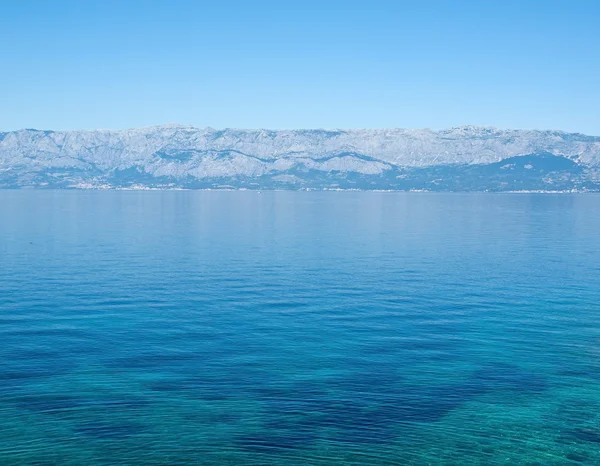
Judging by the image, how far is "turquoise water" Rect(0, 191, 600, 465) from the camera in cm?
4078

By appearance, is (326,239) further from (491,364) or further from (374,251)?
(491,364)

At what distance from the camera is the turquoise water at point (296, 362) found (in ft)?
134

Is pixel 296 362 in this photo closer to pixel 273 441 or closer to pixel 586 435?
pixel 273 441

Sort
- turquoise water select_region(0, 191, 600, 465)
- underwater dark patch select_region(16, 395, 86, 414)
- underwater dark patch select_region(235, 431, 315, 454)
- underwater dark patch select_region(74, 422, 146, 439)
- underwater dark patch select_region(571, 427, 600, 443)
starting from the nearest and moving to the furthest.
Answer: underwater dark patch select_region(235, 431, 315, 454) < turquoise water select_region(0, 191, 600, 465) < underwater dark patch select_region(74, 422, 146, 439) < underwater dark patch select_region(571, 427, 600, 443) < underwater dark patch select_region(16, 395, 86, 414)

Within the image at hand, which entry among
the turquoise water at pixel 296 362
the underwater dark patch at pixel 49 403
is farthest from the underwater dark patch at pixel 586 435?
the underwater dark patch at pixel 49 403

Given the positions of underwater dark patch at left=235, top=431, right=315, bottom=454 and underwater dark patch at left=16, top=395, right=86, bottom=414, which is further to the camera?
underwater dark patch at left=16, top=395, right=86, bottom=414

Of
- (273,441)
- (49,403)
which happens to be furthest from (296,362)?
(49,403)

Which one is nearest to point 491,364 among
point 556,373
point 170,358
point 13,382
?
point 556,373

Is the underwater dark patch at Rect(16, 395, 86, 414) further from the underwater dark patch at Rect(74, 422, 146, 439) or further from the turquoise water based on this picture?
the underwater dark patch at Rect(74, 422, 146, 439)

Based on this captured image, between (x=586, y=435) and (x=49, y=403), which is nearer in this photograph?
(x=586, y=435)

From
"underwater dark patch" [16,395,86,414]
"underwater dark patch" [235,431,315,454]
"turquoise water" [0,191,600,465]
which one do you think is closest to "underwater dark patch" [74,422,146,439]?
"turquoise water" [0,191,600,465]

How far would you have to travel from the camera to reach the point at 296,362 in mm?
56312

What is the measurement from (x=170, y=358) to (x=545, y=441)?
32.2 meters

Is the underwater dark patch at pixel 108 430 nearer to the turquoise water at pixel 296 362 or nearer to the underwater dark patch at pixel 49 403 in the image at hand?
the turquoise water at pixel 296 362
